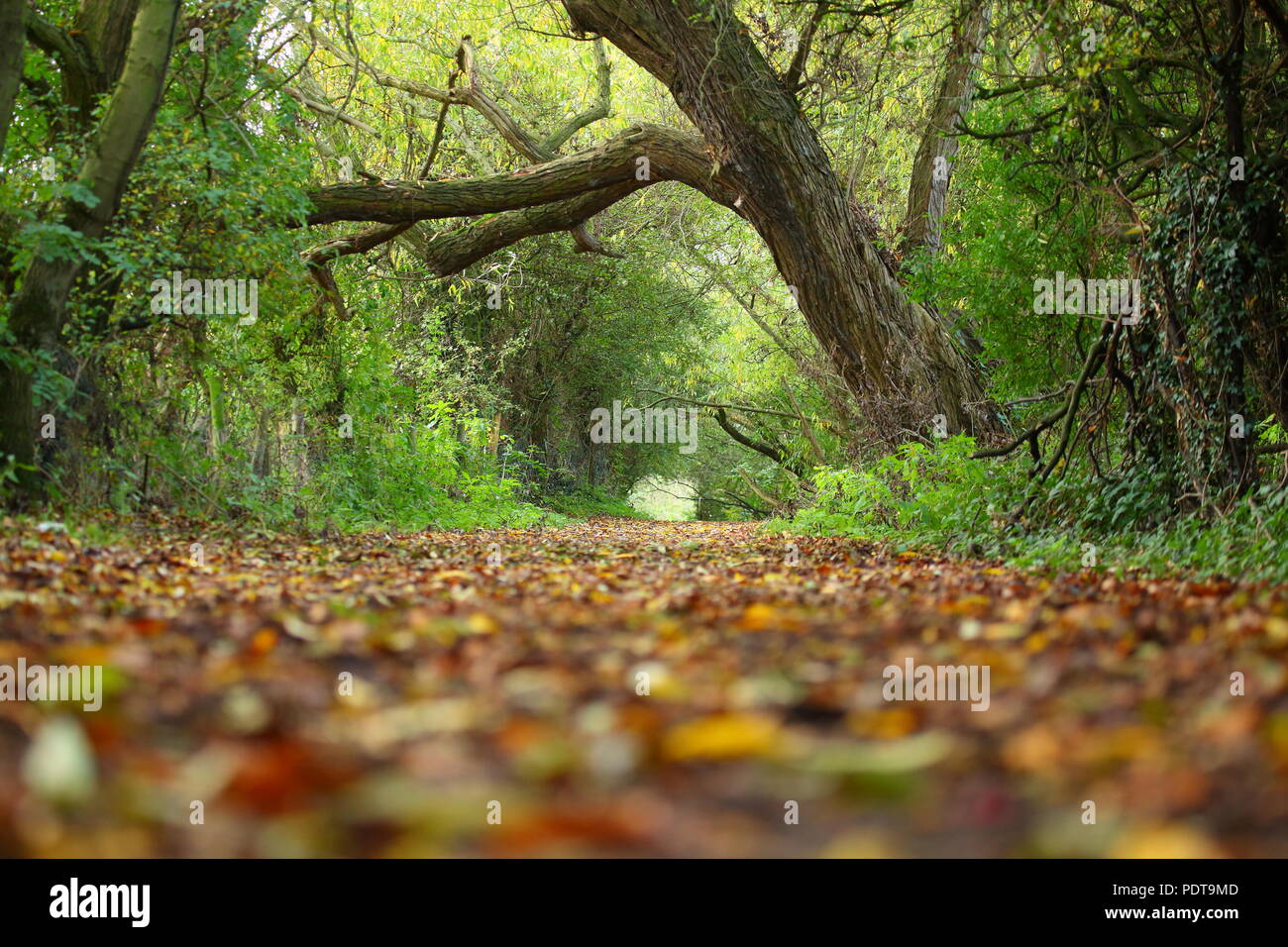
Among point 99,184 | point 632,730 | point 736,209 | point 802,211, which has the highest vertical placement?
point 736,209

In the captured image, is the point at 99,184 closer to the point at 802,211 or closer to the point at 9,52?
the point at 9,52

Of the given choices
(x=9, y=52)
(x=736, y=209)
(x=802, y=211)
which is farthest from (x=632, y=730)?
(x=736, y=209)

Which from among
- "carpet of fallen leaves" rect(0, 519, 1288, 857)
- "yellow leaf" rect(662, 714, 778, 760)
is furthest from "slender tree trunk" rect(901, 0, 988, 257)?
"yellow leaf" rect(662, 714, 778, 760)

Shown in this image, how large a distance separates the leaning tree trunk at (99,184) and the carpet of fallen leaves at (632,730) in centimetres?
272

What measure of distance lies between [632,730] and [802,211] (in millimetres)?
10254

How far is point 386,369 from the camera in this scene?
540 inches

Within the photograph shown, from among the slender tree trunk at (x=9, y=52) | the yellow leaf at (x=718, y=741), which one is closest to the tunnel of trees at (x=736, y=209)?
the slender tree trunk at (x=9, y=52)

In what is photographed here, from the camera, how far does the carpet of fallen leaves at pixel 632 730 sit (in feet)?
6.04

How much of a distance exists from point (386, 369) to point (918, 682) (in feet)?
37.5

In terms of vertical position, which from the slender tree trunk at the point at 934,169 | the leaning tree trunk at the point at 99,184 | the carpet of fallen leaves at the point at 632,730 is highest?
the slender tree trunk at the point at 934,169

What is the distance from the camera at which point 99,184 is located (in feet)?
23.5

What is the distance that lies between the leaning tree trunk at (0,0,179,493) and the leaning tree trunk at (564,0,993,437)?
5.37m

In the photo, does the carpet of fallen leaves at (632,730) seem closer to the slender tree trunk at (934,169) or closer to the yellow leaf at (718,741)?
the yellow leaf at (718,741)

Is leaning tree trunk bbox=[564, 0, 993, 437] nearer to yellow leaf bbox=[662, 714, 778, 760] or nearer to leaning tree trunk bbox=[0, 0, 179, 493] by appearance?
leaning tree trunk bbox=[0, 0, 179, 493]
